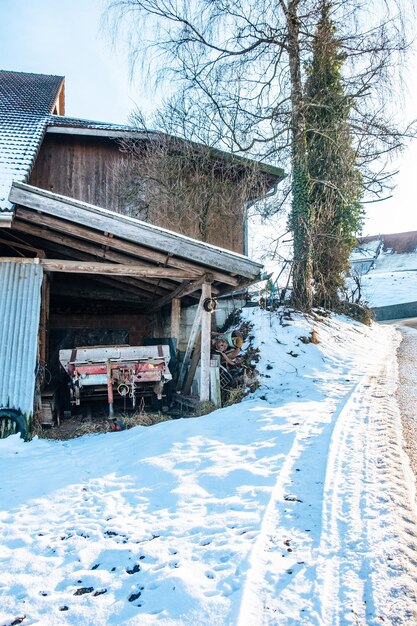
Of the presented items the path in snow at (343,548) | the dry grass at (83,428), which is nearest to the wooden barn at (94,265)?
the dry grass at (83,428)

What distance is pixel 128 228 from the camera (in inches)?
222

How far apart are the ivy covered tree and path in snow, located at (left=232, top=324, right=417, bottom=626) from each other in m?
7.73

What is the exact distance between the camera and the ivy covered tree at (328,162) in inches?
399

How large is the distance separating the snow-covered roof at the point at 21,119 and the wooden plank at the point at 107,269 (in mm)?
968

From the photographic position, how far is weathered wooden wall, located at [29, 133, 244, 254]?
1077cm

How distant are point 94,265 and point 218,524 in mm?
4401

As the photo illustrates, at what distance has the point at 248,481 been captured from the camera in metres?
3.26

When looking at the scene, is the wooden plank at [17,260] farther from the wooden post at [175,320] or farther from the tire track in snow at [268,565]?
the tire track in snow at [268,565]

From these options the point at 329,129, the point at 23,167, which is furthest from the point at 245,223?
the point at 23,167

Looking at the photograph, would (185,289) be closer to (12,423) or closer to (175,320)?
(175,320)

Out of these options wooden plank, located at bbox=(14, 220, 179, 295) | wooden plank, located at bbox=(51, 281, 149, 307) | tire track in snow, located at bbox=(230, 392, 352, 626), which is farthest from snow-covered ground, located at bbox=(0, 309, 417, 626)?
wooden plank, located at bbox=(51, 281, 149, 307)

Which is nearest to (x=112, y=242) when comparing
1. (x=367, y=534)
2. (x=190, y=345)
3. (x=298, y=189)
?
(x=190, y=345)

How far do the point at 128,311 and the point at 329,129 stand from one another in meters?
7.08

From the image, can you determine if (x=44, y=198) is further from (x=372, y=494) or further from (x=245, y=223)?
(x=245, y=223)
